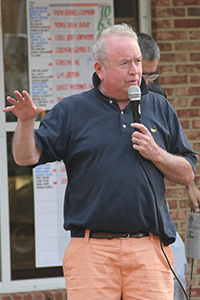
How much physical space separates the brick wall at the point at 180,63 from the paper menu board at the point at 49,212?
1051mm

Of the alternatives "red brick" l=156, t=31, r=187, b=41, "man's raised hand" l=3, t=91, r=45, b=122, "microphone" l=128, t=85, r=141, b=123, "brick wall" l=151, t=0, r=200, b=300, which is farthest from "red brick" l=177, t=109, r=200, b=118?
"man's raised hand" l=3, t=91, r=45, b=122

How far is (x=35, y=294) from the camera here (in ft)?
14.6

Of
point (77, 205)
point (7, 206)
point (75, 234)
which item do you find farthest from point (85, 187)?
point (7, 206)

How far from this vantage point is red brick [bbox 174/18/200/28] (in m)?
4.45

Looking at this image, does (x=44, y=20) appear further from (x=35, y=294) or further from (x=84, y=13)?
(x=35, y=294)

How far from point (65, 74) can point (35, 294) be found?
2.09 m

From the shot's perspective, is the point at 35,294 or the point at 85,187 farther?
the point at 35,294

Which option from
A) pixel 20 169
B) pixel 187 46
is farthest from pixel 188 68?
pixel 20 169

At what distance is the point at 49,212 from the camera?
14.8 feet

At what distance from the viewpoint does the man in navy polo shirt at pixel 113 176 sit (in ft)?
8.50

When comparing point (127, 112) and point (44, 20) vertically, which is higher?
point (44, 20)

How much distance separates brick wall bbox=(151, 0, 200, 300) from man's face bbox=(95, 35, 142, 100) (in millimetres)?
1777

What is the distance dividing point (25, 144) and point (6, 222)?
2.11 meters

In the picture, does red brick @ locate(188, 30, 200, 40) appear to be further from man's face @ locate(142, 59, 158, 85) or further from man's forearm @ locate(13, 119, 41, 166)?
man's forearm @ locate(13, 119, 41, 166)
